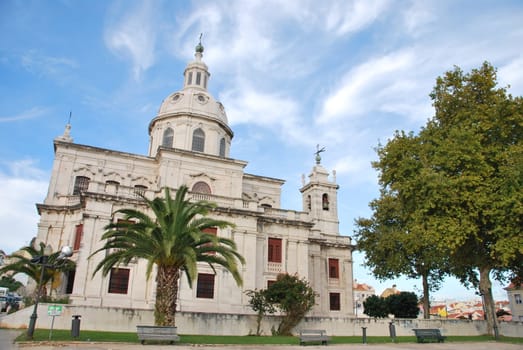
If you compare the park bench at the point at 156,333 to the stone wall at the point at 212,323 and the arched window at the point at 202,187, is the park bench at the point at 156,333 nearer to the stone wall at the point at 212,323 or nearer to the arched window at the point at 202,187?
the stone wall at the point at 212,323

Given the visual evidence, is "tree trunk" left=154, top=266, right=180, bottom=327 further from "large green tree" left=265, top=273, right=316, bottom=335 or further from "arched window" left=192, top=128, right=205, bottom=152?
"arched window" left=192, top=128, right=205, bottom=152

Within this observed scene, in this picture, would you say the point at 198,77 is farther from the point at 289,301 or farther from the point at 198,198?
the point at 289,301

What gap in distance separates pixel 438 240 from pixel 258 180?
20.1 m

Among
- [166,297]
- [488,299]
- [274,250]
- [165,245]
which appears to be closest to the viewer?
[165,245]

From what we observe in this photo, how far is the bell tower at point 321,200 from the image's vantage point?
41.9 metres

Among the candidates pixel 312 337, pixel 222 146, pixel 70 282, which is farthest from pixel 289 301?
pixel 222 146

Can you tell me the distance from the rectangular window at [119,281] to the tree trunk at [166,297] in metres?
11.0

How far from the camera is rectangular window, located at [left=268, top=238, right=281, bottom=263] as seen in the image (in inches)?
1321

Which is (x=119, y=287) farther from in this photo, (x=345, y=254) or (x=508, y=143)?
(x=508, y=143)

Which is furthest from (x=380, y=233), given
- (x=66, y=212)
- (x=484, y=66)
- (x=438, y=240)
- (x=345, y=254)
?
(x=66, y=212)

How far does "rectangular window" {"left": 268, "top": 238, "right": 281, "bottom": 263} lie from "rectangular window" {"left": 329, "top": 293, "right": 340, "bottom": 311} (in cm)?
784

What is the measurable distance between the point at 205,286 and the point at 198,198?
6.31m

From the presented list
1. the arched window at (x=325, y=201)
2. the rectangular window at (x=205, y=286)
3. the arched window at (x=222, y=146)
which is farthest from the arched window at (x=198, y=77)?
the rectangular window at (x=205, y=286)

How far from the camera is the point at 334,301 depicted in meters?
38.0
